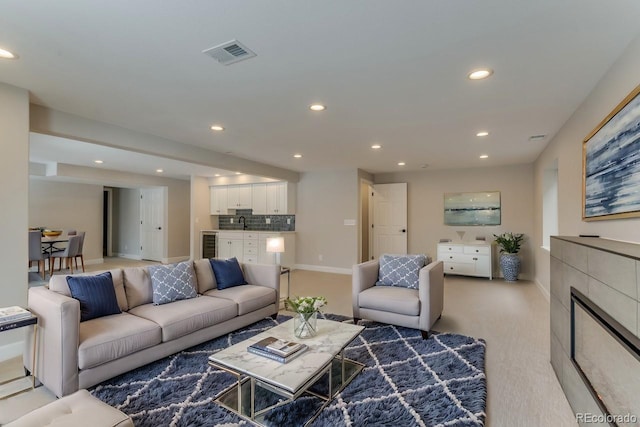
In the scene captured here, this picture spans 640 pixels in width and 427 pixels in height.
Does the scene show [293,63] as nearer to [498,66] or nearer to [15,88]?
[498,66]

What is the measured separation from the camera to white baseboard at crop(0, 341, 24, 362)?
8.84 feet

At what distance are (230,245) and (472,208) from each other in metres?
5.48

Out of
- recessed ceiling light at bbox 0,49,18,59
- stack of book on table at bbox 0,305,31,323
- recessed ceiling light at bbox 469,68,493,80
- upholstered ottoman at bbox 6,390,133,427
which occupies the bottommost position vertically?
upholstered ottoman at bbox 6,390,133,427

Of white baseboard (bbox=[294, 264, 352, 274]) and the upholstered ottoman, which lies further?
white baseboard (bbox=[294, 264, 352, 274])

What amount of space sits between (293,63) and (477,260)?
216 inches

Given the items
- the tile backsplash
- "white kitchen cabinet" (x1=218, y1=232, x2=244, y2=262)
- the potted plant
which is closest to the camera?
the potted plant

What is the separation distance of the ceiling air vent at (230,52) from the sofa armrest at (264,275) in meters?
2.30

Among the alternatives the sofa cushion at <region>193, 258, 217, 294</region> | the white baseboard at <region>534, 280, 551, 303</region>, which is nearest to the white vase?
the sofa cushion at <region>193, 258, 217, 294</region>

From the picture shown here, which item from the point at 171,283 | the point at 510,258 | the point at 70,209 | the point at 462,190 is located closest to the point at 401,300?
the point at 171,283

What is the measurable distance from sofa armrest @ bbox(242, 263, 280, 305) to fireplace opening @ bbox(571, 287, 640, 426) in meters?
2.78

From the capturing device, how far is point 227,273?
12.1 ft

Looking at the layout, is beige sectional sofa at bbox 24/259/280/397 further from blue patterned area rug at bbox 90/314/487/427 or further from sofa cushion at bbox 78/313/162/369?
blue patterned area rug at bbox 90/314/487/427

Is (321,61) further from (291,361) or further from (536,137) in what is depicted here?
(536,137)

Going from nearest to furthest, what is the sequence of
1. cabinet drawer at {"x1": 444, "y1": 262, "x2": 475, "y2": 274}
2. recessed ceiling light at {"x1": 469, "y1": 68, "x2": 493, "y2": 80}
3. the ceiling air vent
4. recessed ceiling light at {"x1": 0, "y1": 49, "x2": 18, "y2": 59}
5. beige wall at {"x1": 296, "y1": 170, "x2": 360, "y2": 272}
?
1. the ceiling air vent
2. recessed ceiling light at {"x1": 0, "y1": 49, "x2": 18, "y2": 59}
3. recessed ceiling light at {"x1": 469, "y1": 68, "x2": 493, "y2": 80}
4. cabinet drawer at {"x1": 444, "y1": 262, "x2": 475, "y2": 274}
5. beige wall at {"x1": 296, "y1": 170, "x2": 360, "y2": 272}
